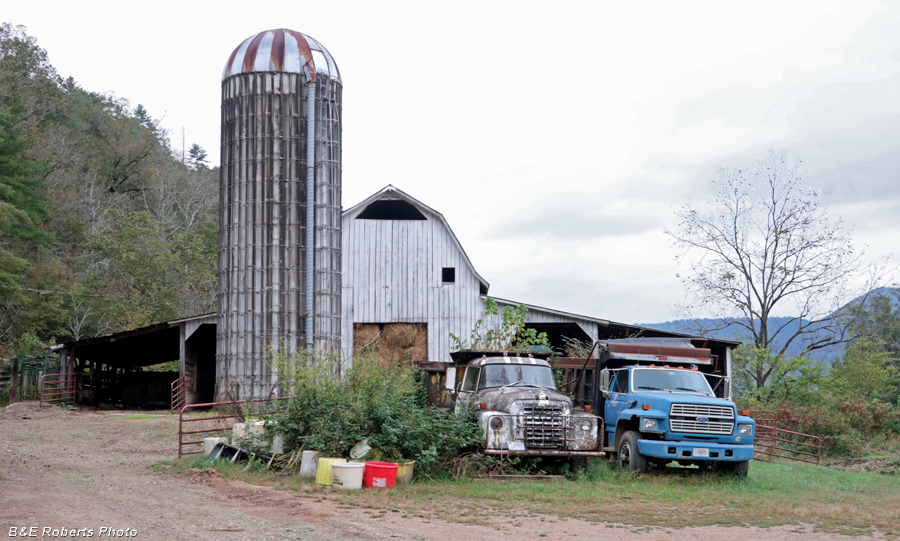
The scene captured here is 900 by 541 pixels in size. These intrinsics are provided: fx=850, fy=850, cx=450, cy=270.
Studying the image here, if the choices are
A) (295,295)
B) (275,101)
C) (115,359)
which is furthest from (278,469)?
(115,359)

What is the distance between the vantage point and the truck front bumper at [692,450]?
14.7 m

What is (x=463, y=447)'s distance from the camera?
14.6 metres

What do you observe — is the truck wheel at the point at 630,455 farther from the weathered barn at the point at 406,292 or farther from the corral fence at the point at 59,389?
the corral fence at the point at 59,389

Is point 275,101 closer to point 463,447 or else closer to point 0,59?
point 463,447

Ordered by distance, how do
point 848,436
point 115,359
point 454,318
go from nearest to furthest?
point 848,436
point 454,318
point 115,359

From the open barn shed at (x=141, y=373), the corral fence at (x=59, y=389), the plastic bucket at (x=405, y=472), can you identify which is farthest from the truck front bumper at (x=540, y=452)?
the corral fence at (x=59, y=389)

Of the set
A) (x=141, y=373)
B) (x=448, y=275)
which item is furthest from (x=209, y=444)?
(x=141, y=373)

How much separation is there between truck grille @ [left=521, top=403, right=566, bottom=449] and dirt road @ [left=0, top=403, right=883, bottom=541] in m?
3.42

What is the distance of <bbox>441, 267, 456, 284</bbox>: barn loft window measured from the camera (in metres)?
30.8

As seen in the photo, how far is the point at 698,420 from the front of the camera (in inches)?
590

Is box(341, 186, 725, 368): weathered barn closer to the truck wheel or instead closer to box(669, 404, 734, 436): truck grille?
the truck wheel

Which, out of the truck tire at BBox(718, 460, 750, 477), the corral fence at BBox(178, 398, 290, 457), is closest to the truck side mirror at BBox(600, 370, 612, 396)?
the truck tire at BBox(718, 460, 750, 477)

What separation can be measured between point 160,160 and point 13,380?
38637mm

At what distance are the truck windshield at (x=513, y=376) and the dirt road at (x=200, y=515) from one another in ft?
14.9
